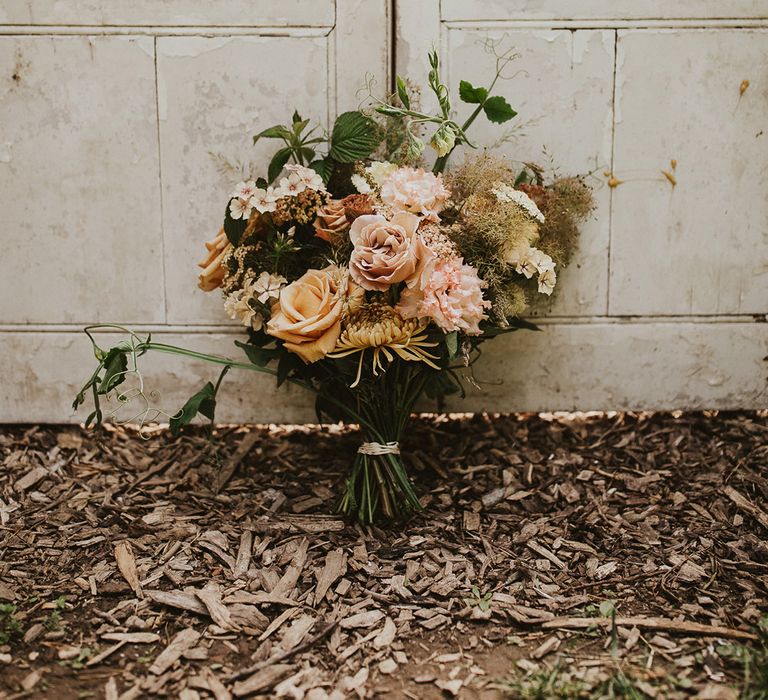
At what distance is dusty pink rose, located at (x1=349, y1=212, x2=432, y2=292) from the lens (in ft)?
6.01

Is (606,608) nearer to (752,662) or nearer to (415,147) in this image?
(752,662)

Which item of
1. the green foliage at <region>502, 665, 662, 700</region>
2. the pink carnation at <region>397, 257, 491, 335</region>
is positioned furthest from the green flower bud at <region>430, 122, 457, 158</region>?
the green foliage at <region>502, 665, 662, 700</region>

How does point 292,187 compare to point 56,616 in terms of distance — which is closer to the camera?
point 56,616

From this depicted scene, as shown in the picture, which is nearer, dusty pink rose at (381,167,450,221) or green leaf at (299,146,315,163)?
dusty pink rose at (381,167,450,221)

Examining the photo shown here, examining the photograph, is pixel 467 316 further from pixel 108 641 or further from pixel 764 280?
pixel 764 280

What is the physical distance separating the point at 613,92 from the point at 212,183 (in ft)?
4.70

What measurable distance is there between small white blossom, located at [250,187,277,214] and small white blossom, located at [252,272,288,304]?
18cm

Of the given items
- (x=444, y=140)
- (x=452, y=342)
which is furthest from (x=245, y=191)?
(x=452, y=342)

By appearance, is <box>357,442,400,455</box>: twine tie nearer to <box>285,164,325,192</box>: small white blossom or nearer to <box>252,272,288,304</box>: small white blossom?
<box>252,272,288,304</box>: small white blossom

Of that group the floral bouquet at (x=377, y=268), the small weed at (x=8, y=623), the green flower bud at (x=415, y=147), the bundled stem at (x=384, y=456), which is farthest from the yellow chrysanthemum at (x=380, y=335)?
the small weed at (x=8, y=623)

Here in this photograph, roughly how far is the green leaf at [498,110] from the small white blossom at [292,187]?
62 cm

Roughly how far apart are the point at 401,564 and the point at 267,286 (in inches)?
33.9

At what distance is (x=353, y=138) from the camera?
2.24 m

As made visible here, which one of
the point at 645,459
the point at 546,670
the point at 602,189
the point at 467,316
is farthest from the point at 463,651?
the point at 602,189
